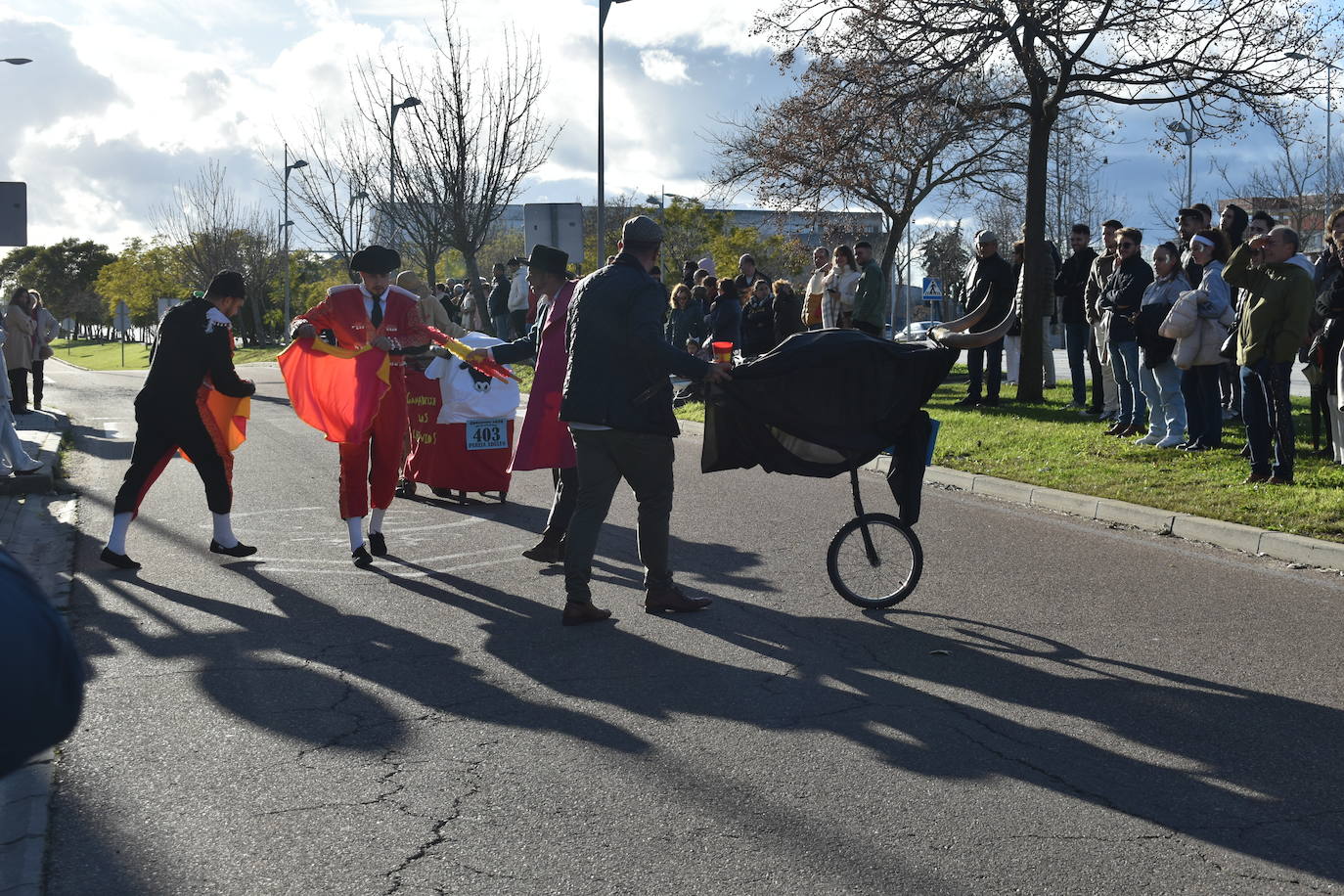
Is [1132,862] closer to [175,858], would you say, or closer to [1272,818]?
[1272,818]

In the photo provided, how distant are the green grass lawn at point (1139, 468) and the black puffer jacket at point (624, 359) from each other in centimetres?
468

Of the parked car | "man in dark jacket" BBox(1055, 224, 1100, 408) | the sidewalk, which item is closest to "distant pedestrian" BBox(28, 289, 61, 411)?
the sidewalk

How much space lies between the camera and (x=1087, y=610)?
7.20 metres

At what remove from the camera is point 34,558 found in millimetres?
9172

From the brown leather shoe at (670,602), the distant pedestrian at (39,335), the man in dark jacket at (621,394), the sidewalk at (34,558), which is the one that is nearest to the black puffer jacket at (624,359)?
the man in dark jacket at (621,394)

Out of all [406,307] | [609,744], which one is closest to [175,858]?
[609,744]

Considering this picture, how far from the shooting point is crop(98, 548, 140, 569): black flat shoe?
8.60 metres

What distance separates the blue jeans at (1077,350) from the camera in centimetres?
1602

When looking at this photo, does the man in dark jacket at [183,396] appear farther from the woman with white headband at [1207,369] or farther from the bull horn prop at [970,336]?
the woman with white headband at [1207,369]

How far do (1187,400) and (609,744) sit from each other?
Result: 29.8ft

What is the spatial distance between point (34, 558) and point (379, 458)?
8.06 feet

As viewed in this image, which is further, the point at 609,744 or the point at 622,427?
the point at 622,427

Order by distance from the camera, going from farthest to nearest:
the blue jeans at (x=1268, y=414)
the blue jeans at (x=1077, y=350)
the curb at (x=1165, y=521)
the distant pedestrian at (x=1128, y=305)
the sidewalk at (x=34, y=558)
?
1. the blue jeans at (x=1077, y=350)
2. the distant pedestrian at (x=1128, y=305)
3. the blue jeans at (x=1268, y=414)
4. the curb at (x=1165, y=521)
5. the sidewalk at (x=34, y=558)

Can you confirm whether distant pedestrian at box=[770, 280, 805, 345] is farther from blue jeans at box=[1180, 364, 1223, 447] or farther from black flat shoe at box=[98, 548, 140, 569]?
black flat shoe at box=[98, 548, 140, 569]
